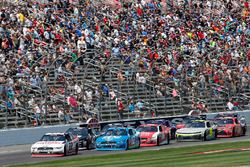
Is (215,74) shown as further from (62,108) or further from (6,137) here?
(6,137)

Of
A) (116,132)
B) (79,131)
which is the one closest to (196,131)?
(116,132)

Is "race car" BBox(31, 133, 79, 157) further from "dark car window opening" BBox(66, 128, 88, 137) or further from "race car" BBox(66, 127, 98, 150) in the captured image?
"dark car window opening" BBox(66, 128, 88, 137)

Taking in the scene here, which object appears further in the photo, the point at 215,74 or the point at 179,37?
the point at 179,37

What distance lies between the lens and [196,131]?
41.4 metres

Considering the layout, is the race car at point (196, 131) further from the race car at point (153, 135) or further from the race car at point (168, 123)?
the race car at point (168, 123)

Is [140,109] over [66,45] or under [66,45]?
under

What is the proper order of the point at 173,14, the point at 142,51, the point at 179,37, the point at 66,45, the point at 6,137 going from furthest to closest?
the point at 173,14 < the point at 179,37 < the point at 142,51 < the point at 66,45 < the point at 6,137

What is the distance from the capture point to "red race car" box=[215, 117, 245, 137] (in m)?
44.2

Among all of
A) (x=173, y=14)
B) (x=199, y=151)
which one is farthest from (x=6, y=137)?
(x=173, y=14)

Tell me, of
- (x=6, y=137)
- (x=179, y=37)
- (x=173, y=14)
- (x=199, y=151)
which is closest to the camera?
(x=199, y=151)

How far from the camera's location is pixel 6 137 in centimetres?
4075

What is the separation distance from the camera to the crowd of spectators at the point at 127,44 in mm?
42938

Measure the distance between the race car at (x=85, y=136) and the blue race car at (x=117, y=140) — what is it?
1.18 meters

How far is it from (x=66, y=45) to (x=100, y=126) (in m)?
5.64
